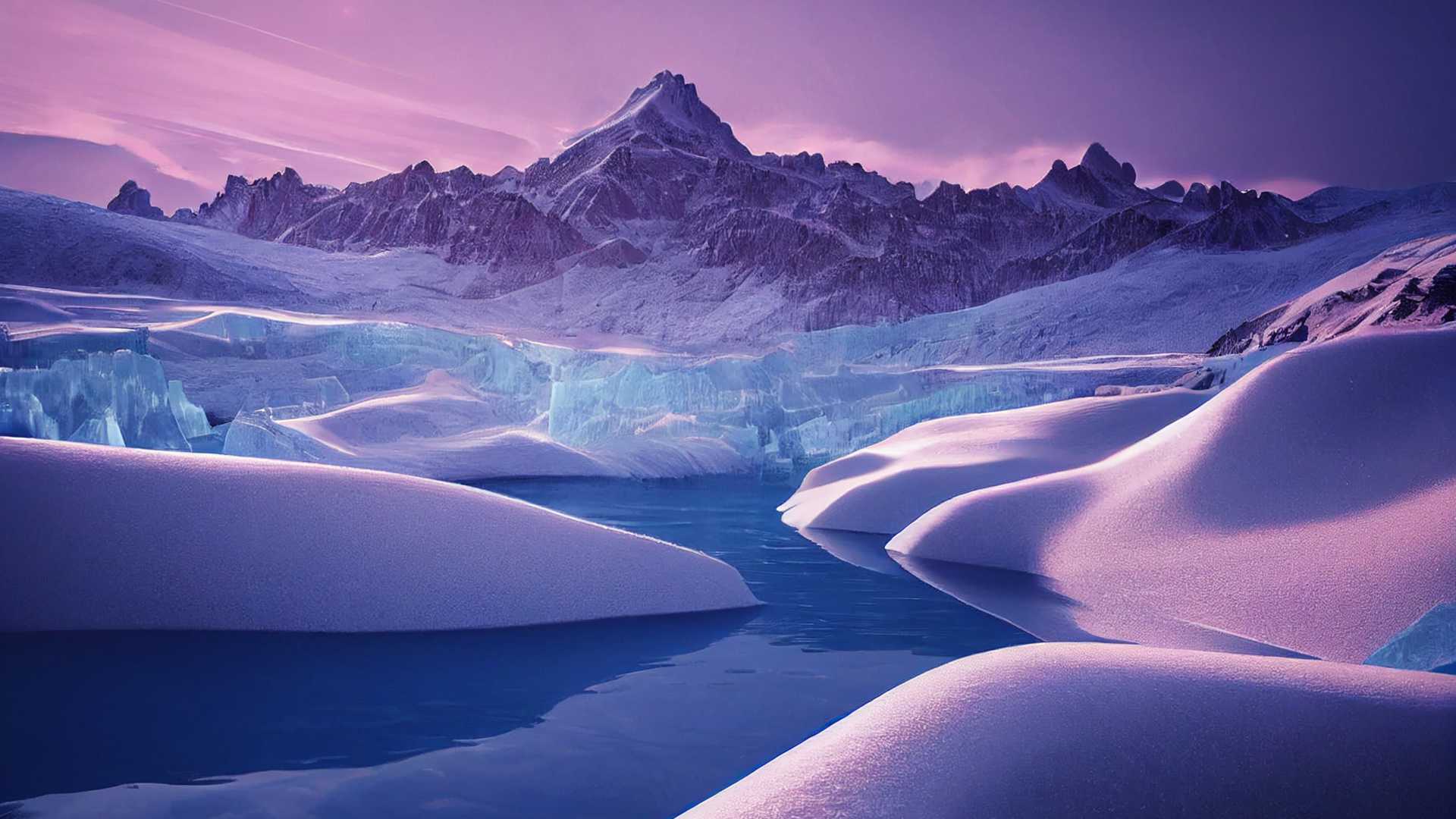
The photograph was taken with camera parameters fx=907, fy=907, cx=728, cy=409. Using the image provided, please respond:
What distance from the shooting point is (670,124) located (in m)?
140

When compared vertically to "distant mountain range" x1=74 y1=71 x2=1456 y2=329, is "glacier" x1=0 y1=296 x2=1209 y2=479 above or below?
below

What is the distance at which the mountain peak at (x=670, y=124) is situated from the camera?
447 feet

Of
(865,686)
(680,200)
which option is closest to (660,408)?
(865,686)

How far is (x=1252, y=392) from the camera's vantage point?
27.1ft

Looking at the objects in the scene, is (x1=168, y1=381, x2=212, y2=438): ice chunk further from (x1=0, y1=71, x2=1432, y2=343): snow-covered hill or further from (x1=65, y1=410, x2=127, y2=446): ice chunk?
(x1=0, y1=71, x2=1432, y2=343): snow-covered hill

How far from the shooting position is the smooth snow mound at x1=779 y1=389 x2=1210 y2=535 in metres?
11.7

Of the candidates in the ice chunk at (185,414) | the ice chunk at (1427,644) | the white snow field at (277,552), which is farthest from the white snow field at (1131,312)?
the ice chunk at (1427,644)

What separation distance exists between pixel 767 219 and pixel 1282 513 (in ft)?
296

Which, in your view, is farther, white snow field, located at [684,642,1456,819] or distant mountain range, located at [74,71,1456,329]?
distant mountain range, located at [74,71,1456,329]

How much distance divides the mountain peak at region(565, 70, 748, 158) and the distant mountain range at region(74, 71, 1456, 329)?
0.53 metres

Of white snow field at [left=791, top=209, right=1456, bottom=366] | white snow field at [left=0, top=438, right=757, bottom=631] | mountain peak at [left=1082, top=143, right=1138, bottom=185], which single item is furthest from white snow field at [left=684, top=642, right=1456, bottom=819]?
mountain peak at [left=1082, top=143, right=1138, bottom=185]

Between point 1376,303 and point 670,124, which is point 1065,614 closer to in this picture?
point 1376,303

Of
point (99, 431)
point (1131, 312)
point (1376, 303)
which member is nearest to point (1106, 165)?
point (1131, 312)

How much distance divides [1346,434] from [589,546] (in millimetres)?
6073
